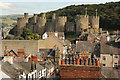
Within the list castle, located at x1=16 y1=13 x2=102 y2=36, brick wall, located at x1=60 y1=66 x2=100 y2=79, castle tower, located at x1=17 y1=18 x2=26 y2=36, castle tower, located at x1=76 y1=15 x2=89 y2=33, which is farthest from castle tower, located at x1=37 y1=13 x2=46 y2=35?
brick wall, located at x1=60 y1=66 x2=100 y2=79

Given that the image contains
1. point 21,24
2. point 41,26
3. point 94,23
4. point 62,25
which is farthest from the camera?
point 21,24

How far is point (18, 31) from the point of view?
52.0m

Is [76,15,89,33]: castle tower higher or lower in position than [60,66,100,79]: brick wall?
higher

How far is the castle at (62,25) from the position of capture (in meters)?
47.7

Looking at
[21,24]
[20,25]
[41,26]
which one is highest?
[21,24]

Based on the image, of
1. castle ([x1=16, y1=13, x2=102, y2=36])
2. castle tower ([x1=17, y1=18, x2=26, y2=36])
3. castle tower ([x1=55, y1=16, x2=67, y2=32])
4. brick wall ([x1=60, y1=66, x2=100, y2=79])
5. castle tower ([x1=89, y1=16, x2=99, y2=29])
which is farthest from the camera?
castle tower ([x1=17, y1=18, x2=26, y2=36])

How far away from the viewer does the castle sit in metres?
47.7

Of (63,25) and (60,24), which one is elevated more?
(60,24)

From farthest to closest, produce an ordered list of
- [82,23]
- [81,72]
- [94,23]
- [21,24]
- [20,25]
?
1. [21,24]
2. [20,25]
3. [94,23]
4. [82,23]
5. [81,72]

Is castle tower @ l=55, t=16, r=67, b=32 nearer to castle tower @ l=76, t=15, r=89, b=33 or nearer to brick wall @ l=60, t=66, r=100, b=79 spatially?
castle tower @ l=76, t=15, r=89, b=33

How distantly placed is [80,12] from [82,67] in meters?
69.5

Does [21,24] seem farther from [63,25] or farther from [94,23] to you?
[94,23]

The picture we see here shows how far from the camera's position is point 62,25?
49.3 meters

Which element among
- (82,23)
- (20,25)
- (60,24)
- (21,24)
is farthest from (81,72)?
(21,24)
